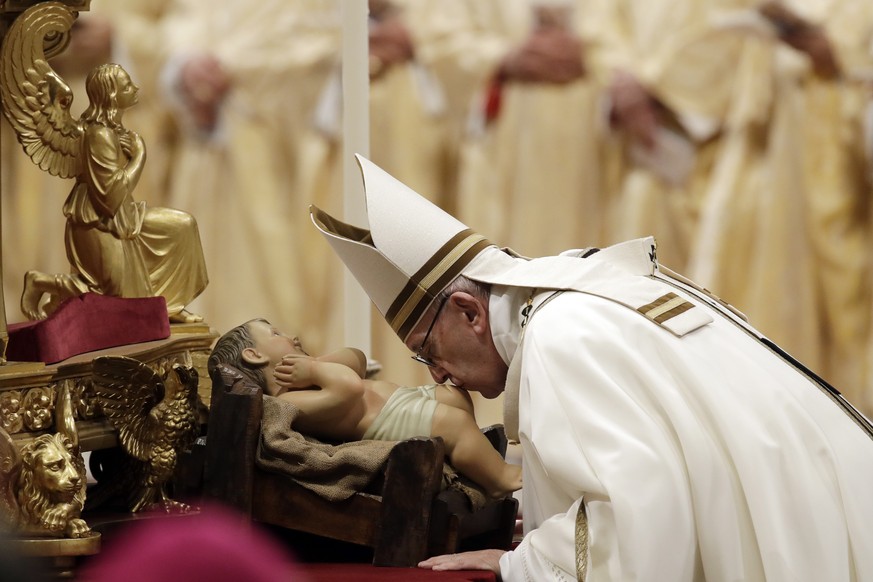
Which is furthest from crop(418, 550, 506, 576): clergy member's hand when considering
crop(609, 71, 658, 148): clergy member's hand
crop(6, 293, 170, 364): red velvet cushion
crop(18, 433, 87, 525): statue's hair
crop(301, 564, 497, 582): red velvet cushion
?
crop(609, 71, 658, 148): clergy member's hand

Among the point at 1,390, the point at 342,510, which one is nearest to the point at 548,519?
the point at 342,510

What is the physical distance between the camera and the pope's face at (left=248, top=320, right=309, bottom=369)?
2.64 metres

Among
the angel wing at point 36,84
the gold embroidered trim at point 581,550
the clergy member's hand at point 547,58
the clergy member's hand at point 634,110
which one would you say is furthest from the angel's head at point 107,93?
the clergy member's hand at point 634,110

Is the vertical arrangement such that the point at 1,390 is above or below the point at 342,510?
above

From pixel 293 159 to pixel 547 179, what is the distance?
3.85 ft

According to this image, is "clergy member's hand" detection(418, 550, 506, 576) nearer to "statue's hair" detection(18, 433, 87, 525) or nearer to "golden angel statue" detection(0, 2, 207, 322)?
"statue's hair" detection(18, 433, 87, 525)

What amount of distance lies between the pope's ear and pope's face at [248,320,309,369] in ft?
0.04

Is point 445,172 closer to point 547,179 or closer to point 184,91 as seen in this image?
point 547,179

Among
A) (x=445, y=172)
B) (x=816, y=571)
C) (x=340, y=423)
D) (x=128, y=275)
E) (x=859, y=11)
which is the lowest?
(x=816, y=571)

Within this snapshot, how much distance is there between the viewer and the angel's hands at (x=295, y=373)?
2.56 metres

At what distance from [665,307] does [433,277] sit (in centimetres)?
51

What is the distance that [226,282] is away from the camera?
5488mm

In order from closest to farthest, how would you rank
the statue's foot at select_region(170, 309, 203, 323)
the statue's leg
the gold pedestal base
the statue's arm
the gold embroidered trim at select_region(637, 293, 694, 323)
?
1. the gold pedestal base
2. the gold embroidered trim at select_region(637, 293, 694, 323)
3. the statue's arm
4. the statue's leg
5. the statue's foot at select_region(170, 309, 203, 323)

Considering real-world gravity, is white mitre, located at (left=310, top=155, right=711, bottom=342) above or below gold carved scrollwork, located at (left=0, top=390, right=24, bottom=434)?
above
